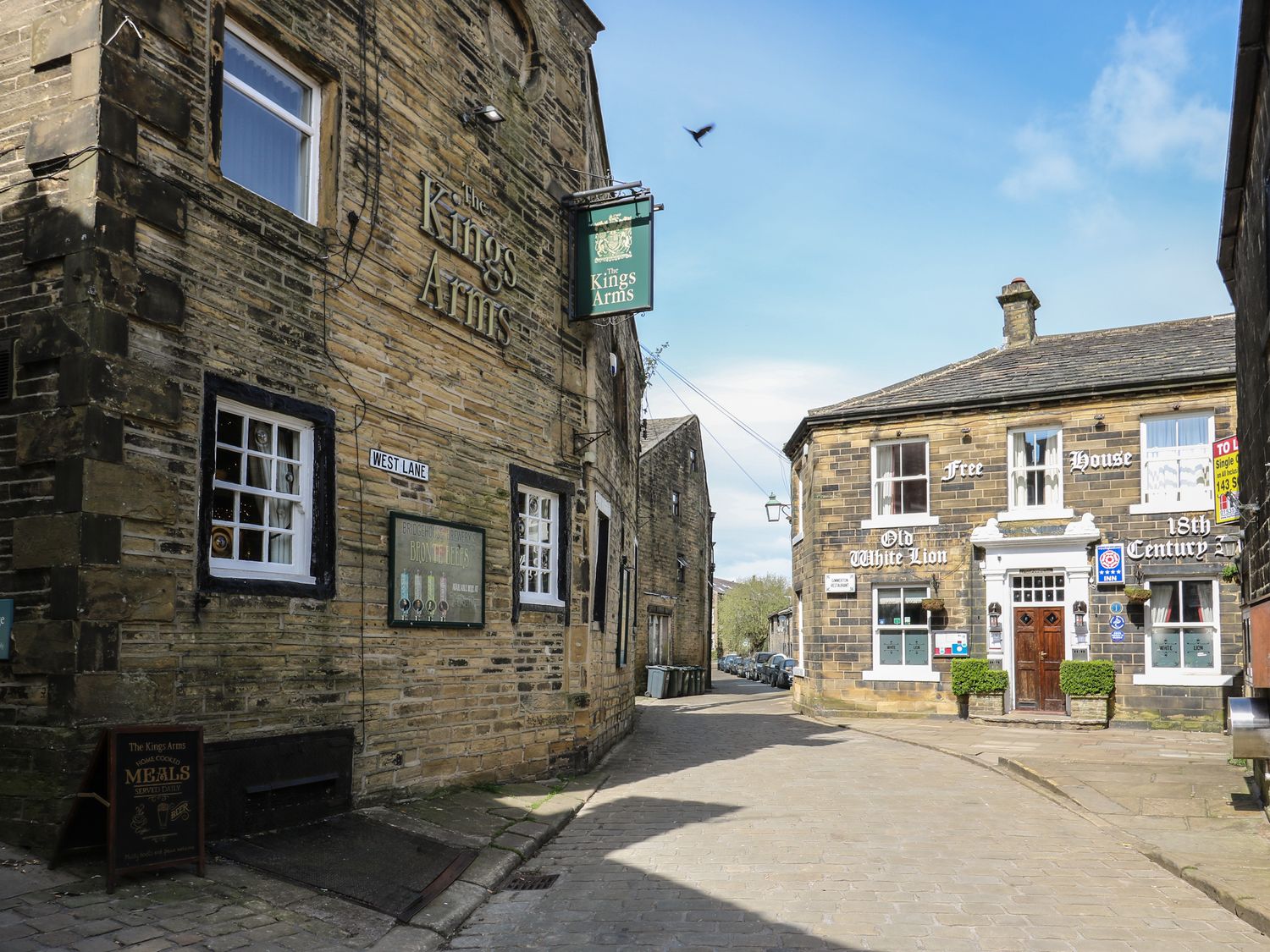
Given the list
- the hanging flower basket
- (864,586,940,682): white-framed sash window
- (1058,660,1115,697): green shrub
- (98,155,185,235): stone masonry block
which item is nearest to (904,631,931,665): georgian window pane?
(864,586,940,682): white-framed sash window

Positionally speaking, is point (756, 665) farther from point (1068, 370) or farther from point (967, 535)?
point (1068, 370)

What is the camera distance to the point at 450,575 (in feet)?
33.3

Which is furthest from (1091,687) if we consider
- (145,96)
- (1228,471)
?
(145,96)

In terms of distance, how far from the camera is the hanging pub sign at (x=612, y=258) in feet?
41.4

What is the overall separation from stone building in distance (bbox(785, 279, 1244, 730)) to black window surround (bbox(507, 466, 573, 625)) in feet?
38.7

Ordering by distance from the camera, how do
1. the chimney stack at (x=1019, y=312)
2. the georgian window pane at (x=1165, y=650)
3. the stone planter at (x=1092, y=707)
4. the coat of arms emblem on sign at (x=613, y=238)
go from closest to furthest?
1. the coat of arms emblem on sign at (x=613, y=238)
2. the georgian window pane at (x=1165, y=650)
3. the stone planter at (x=1092, y=707)
4. the chimney stack at (x=1019, y=312)

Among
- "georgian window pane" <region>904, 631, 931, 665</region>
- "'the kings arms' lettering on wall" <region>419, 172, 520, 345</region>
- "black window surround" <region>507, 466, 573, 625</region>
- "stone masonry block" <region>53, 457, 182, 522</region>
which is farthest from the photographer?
"georgian window pane" <region>904, 631, 931, 665</region>

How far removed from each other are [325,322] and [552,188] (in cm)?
502

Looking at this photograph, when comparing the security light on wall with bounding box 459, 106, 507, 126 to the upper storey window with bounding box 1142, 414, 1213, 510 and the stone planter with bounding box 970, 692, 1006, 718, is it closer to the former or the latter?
the upper storey window with bounding box 1142, 414, 1213, 510

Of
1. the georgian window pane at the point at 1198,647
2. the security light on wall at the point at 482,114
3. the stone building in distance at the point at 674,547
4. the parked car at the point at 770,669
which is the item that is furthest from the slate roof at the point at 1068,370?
the parked car at the point at 770,669

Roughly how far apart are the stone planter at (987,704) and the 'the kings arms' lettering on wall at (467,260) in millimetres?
14361

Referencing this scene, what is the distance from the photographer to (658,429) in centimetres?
3934

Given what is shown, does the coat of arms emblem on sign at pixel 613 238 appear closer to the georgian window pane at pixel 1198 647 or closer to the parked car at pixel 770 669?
the georgian window pane at pixel 1198 647

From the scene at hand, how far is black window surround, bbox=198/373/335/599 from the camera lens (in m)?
7.31
